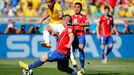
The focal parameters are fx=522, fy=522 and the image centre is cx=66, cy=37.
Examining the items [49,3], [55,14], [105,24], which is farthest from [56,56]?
[105,24]

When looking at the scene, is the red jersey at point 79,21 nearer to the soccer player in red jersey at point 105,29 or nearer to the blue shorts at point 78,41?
the blue shorts at point 78,41

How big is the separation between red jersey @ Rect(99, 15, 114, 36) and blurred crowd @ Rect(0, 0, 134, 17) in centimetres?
515

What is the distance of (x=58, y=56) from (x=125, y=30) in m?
13.8

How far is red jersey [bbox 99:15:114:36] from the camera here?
23703 mm

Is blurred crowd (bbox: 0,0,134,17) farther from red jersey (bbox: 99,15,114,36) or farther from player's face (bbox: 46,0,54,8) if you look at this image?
player's face (bbox: 46,0,54,8)

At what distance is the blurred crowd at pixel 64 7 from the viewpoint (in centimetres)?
2945

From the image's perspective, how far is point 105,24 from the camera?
944 inches

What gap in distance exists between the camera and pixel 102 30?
23.9 metres

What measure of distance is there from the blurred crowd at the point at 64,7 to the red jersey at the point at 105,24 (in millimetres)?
5149

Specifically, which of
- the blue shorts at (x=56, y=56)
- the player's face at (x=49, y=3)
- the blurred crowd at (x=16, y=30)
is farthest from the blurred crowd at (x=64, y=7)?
the blue shorts at (x=56, y=56)

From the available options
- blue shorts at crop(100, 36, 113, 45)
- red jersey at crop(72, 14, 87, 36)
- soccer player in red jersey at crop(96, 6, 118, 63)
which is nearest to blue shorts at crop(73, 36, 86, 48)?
red jersey at crop(72, 14, 87, 36)

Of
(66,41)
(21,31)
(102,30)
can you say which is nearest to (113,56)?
(102,30)

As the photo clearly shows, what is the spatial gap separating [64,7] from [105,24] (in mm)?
5895

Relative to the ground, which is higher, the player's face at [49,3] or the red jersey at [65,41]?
the player's face at [49,3]
